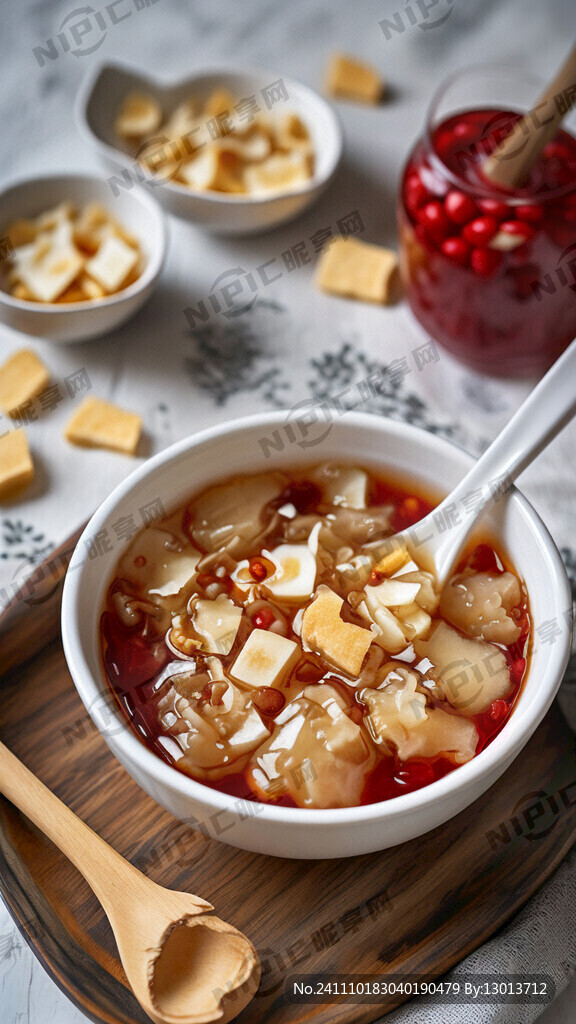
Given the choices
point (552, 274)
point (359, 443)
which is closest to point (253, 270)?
point (552, 274)

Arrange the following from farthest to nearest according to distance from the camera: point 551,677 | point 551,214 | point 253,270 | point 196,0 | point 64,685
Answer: point 196,0 < point 253,270 < point 551,214 < point 64,685 < point 551,677

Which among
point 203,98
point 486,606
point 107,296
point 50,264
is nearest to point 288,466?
point 486,606

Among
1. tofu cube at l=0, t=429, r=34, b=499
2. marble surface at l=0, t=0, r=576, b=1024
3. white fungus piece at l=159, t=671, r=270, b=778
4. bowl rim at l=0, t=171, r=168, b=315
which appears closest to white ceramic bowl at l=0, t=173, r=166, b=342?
bowl rim at l=0, t=171, r=168, b=315

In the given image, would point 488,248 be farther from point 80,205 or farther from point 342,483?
point 80,205

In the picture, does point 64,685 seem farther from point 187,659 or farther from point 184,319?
point 184,319

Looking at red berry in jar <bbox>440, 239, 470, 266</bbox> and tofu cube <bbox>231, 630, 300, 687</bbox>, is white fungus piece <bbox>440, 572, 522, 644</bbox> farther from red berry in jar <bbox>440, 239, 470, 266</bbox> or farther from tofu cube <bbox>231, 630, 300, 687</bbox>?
red berry in jar <bbox>440, 239, 470, 266</bbox>

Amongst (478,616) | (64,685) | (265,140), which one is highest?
(265,140)
